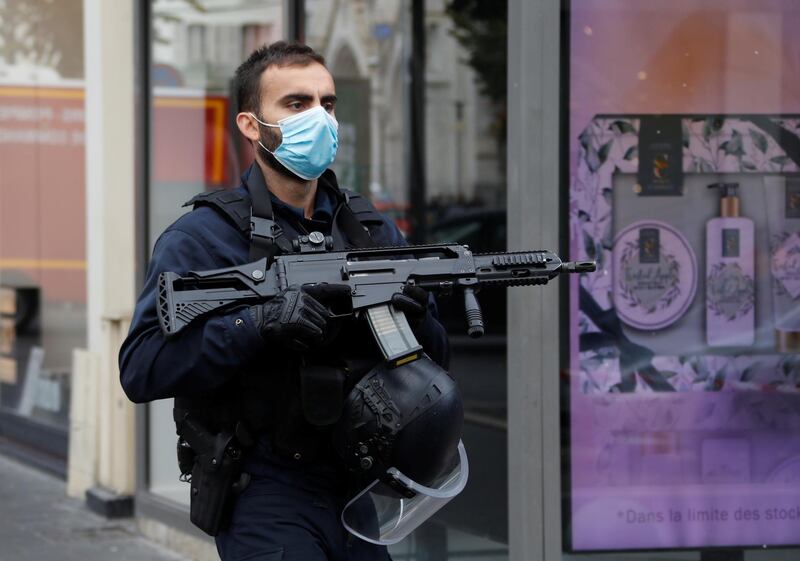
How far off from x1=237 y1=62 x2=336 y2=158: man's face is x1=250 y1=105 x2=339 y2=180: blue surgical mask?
0.02 metres

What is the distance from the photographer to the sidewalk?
6.12 m

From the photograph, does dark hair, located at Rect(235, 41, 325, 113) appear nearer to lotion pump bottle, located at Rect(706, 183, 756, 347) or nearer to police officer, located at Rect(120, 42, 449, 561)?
police officer, located at Rect(120, 42, 449, 561)

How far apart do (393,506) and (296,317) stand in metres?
0.59

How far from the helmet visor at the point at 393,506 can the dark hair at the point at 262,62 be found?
1.00 m

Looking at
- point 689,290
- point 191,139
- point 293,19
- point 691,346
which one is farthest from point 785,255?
point 191,139

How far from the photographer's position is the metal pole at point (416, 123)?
12.0m

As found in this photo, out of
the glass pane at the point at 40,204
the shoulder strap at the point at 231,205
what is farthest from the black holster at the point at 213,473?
the glass pane at the point at 40,204

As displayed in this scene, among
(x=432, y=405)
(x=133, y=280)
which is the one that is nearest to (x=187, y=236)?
(x=432, y=405)

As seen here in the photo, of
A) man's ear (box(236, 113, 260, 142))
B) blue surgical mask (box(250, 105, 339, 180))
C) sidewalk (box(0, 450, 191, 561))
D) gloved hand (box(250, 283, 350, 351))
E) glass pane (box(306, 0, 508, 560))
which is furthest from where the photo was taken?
glass pane (box(306, 0, 508, 560))

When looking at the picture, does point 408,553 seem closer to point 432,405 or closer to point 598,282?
point 598,282

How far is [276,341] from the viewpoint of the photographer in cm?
275

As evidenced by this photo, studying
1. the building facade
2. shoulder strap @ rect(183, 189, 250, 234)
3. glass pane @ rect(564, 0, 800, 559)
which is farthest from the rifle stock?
glass pane @ rect(564, 0, 800, 559)

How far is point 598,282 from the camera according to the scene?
4.54 meters

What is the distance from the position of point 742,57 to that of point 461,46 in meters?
9.49
